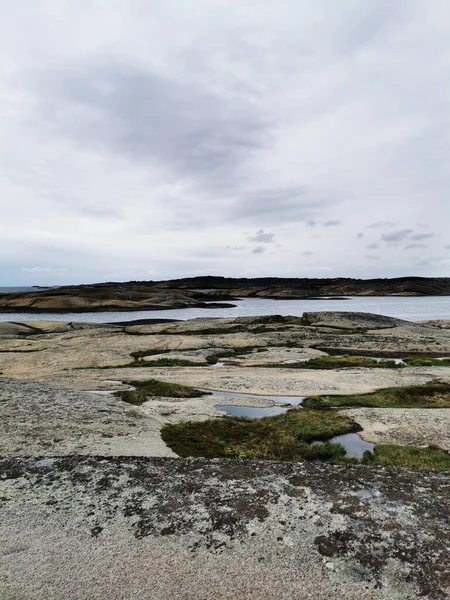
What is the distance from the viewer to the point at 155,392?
2452cm

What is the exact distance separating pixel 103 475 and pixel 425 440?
43.7 ft

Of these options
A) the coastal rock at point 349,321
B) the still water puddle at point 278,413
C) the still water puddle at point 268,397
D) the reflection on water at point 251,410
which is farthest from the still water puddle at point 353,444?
the coastal rock at point 349,321

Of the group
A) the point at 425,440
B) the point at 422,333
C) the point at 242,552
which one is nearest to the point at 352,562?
the point at 242,552

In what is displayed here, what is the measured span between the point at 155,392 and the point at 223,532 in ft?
61.0

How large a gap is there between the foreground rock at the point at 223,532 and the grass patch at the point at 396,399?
15.0 m

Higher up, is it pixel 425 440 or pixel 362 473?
pixel 362 473

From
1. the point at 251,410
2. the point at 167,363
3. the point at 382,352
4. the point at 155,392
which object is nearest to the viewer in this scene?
the point at 251,410

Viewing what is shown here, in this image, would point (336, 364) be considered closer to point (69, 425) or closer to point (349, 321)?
point (69, 425)

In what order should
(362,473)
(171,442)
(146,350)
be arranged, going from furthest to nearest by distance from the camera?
(146,350) < (171,442) < (362,473)

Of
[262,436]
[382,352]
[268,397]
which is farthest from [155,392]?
[382,352]

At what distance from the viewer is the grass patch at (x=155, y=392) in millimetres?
22578

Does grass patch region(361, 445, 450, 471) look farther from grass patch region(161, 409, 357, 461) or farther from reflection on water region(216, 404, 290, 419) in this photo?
reflection on water region(216, 404, 290, 419)

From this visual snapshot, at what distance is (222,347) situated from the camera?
45969 mm

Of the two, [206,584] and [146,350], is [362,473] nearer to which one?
[206,584]
